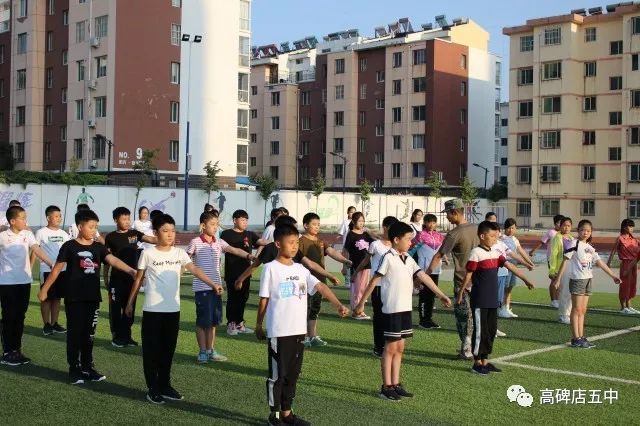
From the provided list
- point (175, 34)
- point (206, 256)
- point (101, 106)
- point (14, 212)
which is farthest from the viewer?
point (175, 34)

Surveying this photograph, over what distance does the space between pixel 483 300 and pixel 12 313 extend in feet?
18.3

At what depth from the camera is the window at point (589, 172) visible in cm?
6694

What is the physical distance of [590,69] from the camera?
67.2m

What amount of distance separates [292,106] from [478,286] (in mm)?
78752

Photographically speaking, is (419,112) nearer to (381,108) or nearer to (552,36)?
(381,108)

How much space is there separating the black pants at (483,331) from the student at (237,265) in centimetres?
378

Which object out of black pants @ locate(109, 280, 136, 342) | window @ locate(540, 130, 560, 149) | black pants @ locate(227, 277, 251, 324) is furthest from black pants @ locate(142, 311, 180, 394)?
window @ locate(540, 130, 560, 149)

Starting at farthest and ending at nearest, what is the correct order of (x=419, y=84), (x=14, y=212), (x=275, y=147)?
(x=275, y=147), (x=419, y=84), (x=14, y=212)

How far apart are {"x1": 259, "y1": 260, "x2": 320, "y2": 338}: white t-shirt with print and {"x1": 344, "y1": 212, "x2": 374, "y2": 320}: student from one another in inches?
244

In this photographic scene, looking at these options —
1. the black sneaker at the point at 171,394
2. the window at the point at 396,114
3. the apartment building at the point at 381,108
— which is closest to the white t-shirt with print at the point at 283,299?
the black sneaker at the point at 171,394

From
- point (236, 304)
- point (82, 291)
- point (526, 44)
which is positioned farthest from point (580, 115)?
point (82, 291)

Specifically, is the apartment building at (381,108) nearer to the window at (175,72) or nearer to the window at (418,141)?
the window at (418,141)

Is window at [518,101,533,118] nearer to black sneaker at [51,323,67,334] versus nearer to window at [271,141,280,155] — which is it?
window at [271,141,280,155]

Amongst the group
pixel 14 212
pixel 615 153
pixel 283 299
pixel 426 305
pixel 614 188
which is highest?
pixel 615 153
